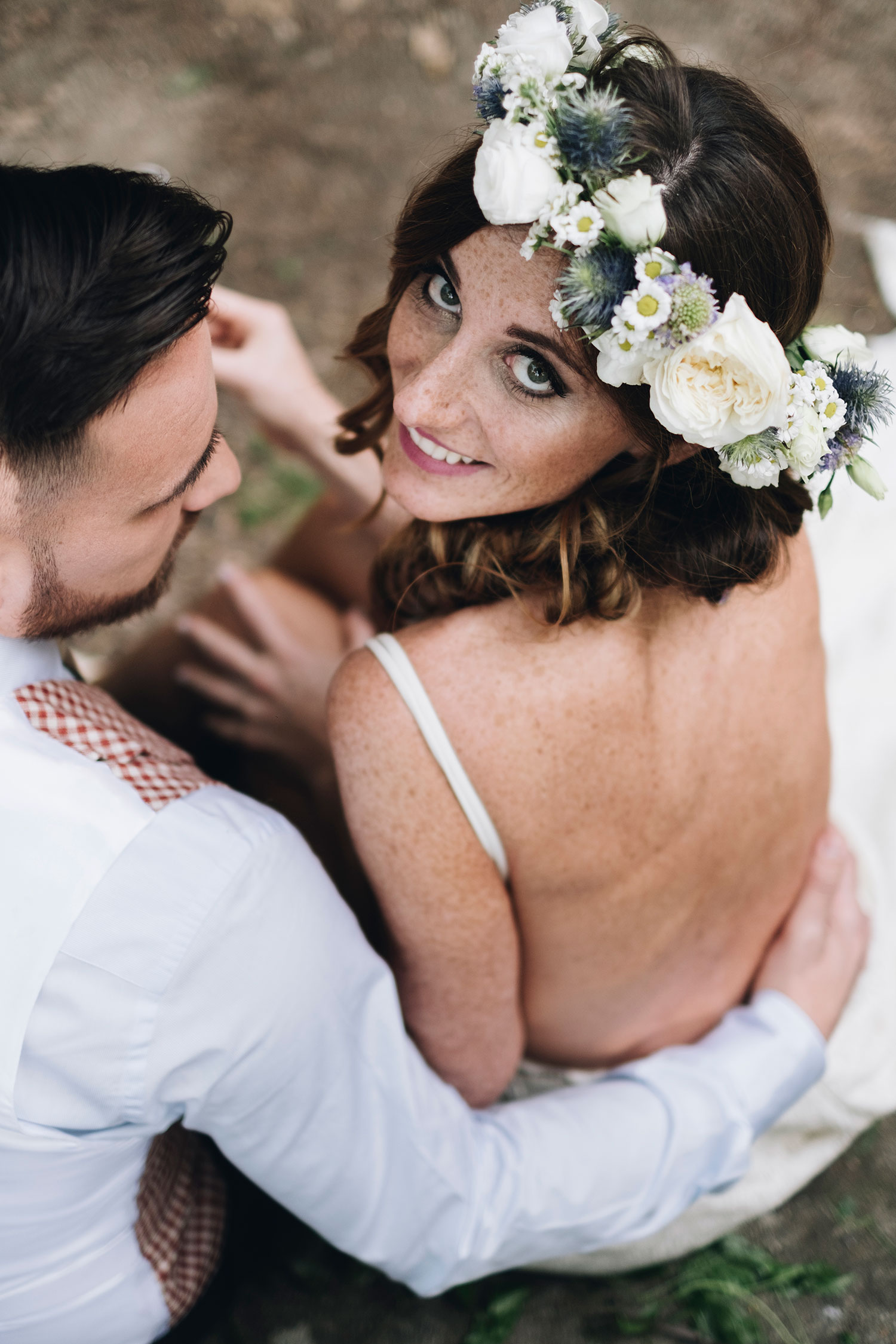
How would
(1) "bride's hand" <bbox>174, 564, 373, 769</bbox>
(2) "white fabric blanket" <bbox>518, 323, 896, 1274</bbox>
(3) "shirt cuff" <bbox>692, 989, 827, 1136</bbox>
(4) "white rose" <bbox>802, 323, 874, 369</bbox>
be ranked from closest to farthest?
(4) "white rose" <bbox>802, 323, 874, 369</bbox> → (3) "shirt cuff" <bbox>692, 989, 827, 1136</bbox> → (2) "white fabric blanket" <bbox>518, 323, 896, 1274</bbox> → (1) "bride's hand" <bbox>174, 564, 373, 769</bbox>

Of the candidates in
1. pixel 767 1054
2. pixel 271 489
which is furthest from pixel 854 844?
pixel 271 489

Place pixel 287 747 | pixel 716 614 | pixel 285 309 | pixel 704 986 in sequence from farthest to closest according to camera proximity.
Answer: pixel 285 309, pixel 287 747, pixel 704 986, pixel 716 614

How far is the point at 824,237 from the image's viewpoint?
65.9 inches

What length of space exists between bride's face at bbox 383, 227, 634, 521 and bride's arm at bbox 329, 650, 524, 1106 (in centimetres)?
35

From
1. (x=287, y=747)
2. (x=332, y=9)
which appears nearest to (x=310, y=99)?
(x=332, y=9)

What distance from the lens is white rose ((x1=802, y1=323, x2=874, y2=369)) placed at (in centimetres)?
170

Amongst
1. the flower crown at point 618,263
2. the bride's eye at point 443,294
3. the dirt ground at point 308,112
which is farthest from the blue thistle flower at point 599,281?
the dirt ground at point 308,112

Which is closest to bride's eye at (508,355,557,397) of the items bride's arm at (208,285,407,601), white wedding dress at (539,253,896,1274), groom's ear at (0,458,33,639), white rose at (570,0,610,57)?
white rose at (570,0,610,57)

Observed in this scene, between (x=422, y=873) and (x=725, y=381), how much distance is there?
95cm

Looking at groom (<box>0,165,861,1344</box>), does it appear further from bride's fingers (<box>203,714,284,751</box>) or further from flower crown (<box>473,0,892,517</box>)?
bride's fingers (<box>203,714,284,751</box>)

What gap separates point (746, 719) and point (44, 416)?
1.33 meters

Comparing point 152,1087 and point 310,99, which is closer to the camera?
point 152,1087

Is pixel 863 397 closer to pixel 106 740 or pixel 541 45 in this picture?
pixel 541 45

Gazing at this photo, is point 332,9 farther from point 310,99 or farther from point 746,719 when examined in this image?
point 746,719
